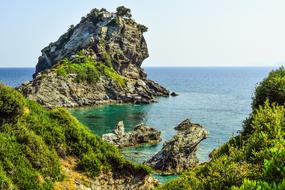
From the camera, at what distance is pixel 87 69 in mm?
138000

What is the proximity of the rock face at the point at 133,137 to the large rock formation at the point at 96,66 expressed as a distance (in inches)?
1884

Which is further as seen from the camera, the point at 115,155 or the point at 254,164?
the point at 115,155

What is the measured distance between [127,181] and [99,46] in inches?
5137

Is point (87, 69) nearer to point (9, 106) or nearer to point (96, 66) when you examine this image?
point (96, 66)

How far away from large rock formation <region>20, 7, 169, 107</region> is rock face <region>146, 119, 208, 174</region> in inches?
2616

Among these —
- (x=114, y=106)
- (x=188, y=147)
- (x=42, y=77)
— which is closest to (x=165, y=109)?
(x=114, y=106)

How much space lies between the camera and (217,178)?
17312mm

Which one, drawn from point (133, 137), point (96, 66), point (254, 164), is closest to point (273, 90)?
point (254, 164)

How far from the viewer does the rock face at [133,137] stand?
69194 mm

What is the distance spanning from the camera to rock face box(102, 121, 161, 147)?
69.2m

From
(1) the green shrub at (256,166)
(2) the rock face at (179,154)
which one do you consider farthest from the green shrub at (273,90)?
(2) the rock face at (179,154)

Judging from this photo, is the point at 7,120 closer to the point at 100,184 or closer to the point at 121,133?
the point at 100,184

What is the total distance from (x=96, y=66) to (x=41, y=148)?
11954 cm

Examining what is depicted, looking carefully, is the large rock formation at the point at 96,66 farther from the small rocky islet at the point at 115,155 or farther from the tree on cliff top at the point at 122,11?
the small rocky islet at the point at 115,155
